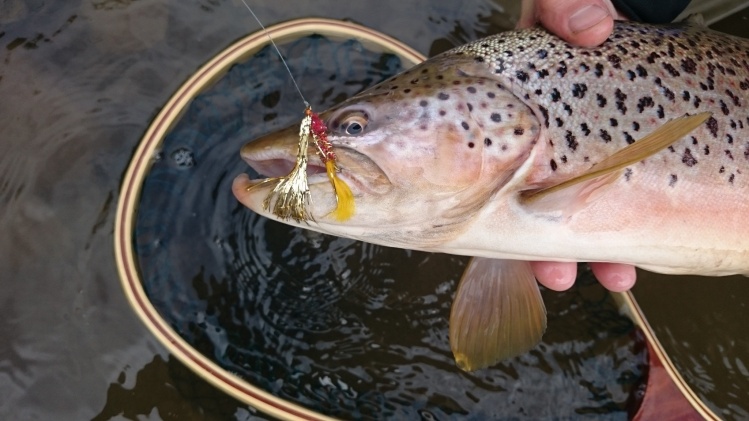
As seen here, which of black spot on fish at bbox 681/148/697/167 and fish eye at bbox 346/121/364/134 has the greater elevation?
fish eye at bbox 346/121/364/134

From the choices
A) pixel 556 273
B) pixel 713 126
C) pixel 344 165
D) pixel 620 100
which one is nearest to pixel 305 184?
pixel 344 165

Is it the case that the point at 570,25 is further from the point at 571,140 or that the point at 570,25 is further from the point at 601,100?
the point at 571,140

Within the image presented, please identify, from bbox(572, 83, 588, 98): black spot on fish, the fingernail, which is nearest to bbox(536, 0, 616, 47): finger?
the fingernail

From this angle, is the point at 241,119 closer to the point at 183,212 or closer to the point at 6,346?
the point at 183,212

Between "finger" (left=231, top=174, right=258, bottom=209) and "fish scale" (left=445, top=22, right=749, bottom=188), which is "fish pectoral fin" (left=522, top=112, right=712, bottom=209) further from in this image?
"finger" (left=231, top=174, right=258, bottom=209)

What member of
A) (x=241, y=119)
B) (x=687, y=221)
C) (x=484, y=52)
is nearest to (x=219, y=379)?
(x=241, y=119)

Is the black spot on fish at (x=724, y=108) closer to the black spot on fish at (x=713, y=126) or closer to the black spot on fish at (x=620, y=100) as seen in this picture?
the black spot on fish at (x=713, y=126)
